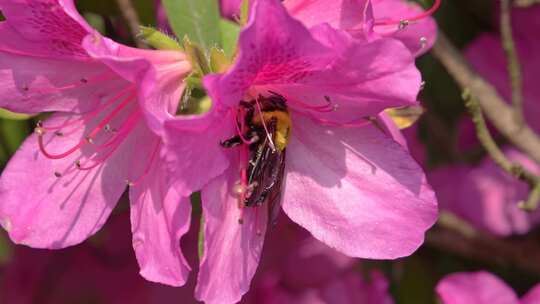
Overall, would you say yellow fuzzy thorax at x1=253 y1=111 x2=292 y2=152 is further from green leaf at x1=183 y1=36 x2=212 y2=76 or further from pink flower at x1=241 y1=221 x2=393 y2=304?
pink flower at x1=241 y1=221 x2=393 y2=304

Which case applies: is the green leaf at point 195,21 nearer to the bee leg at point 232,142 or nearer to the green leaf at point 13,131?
the bee leg at point 232,142

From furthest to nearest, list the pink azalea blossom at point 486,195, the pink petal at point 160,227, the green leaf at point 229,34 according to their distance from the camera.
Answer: the pink azalea blossom at point 486,195 → the green leaf at point 229,34 → the pink petal at point 160,227

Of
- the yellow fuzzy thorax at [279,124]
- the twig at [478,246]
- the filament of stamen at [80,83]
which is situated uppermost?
the filament of stamen at [80,83]

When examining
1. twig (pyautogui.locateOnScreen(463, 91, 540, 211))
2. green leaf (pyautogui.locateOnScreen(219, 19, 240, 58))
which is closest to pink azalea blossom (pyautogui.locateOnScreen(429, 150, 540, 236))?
twig (pyautogui.locateOnScreen(463, 91, 540, 211))

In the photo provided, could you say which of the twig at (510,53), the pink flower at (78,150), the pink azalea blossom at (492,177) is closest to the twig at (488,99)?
the twig at (510,53)

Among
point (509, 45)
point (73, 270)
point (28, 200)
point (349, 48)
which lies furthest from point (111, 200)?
point (509, 45)
